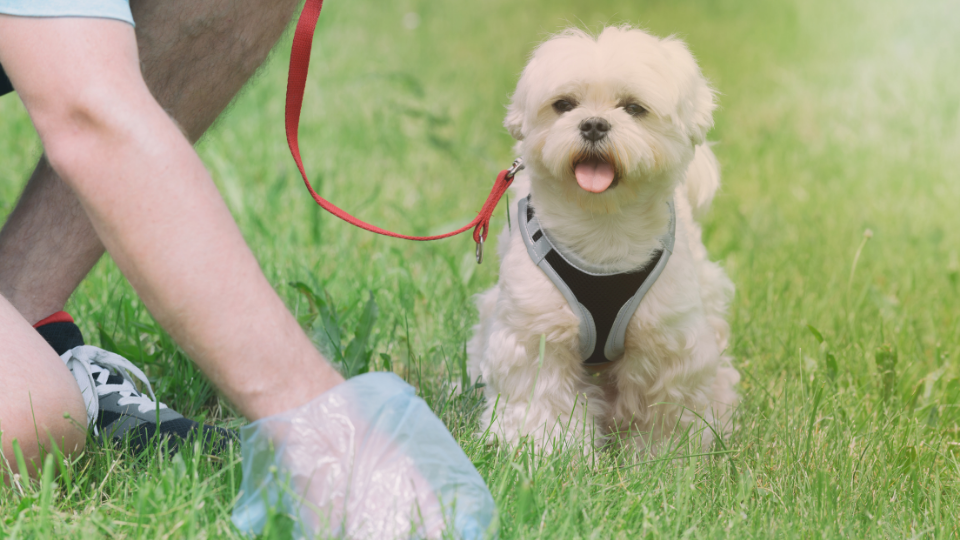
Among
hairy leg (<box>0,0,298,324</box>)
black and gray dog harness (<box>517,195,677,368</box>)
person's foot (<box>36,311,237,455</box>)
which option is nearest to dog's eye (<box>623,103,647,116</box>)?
black and gray dog harness (<box>517,195,677,368</box>)

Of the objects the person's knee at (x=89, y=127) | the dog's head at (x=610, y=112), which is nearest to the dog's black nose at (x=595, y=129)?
the dog's head at (x=610, y=112)

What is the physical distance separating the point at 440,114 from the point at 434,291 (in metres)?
2.50

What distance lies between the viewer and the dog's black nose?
5.71ft

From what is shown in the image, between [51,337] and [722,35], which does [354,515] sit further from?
[722,35]

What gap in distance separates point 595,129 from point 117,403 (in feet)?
3.93

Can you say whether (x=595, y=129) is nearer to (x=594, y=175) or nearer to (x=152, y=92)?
(x=594, y=175)

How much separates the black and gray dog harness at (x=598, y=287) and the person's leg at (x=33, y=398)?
3.33 feet

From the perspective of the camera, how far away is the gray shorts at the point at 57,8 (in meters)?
1.34

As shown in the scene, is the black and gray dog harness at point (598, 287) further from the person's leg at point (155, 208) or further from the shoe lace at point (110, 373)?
the shoe lace at point (110, 373)

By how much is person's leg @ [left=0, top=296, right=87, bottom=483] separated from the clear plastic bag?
0.54m

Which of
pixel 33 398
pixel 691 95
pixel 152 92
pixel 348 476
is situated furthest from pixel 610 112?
pixel 33 398

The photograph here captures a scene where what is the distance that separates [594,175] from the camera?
5.91ft

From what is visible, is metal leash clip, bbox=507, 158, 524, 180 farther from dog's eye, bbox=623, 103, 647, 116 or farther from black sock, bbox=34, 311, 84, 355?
black sock, bbox=34, 311, 84, 355

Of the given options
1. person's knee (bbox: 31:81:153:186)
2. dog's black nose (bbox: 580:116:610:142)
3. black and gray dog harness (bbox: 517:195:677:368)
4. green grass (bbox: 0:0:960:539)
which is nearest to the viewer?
person's knee (bbox: 31:81:153:186)
